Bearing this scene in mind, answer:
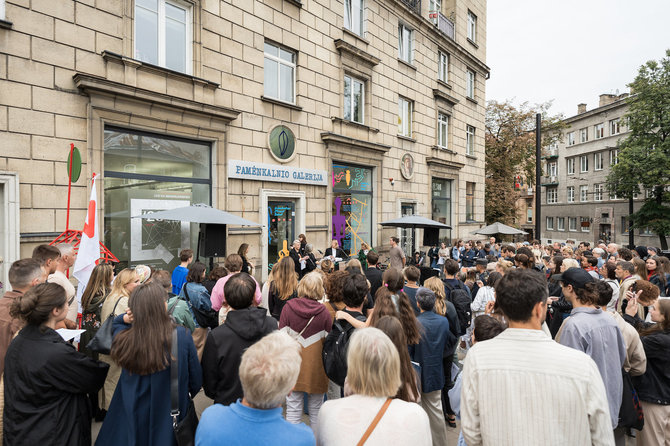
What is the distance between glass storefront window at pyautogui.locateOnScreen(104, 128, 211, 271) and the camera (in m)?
8.24

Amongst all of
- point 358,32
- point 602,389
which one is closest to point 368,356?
point 602,389

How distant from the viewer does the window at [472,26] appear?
72.2ft

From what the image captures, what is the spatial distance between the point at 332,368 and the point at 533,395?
5.68ft

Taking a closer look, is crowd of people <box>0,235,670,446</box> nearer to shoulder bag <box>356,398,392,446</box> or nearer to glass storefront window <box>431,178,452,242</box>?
shoulder bag <box>356,398,392,446</box>

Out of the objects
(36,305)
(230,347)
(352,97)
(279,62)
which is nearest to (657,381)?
(230,347)

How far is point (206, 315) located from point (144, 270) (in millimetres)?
989

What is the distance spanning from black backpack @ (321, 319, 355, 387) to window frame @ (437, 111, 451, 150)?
17122 millimetres

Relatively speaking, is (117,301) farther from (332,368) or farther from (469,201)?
(469,201)

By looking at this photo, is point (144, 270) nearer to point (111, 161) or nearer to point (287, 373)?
point (287, 373)

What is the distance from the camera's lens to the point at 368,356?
1.98 metres

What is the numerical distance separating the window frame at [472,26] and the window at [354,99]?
37.6ft

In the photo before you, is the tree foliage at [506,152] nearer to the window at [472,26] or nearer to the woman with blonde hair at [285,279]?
the window at [472,26]

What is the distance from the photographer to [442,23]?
63.6 ft

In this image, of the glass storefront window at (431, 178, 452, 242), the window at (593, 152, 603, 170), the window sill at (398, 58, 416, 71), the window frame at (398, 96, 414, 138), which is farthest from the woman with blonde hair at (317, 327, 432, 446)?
the window at (593, 152, 603, 170)
